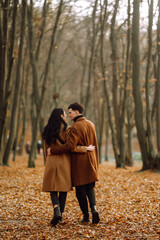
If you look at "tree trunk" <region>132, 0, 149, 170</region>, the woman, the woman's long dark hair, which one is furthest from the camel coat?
"tree trunk" <region>132, 0, 149, 170</region>

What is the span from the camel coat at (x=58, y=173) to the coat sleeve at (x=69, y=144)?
67mm

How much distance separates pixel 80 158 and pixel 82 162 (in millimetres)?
73

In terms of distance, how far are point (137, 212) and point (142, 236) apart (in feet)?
5.50

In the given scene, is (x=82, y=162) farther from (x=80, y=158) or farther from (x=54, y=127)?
(x=54, y=127)

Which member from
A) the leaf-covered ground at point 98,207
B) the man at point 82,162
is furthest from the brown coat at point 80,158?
the leaf-covered ground at point 98,207

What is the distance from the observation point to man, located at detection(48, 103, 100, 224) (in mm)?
5113

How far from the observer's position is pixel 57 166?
16.8 ft

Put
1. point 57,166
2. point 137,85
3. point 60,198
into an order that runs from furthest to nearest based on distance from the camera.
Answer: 1. point 137,85
2. point 60,198
3. point 57,166

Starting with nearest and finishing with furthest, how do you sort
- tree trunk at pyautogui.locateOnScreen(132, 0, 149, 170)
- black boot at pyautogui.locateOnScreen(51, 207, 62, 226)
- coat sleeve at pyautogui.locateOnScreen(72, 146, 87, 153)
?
black boot at pyautogui.locateOnScreen(51, 207, 62, 226) < coat sleeve at pyautogui.locateOnScreen(72, 146, 87, 153) < tree trunk at pyautogui.locateOnScreen(132, 0, 149, 170)

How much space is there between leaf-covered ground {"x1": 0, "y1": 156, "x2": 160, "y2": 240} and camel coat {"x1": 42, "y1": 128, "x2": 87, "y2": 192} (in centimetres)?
65

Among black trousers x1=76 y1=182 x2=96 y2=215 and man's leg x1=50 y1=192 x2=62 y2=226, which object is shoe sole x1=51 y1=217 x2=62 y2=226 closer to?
man's leg x1=50 y1=192 x2=62 y2=226

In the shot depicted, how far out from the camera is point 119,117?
16.0 m

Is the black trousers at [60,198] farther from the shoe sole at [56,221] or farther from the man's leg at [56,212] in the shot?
the shoe sole at [56,221]

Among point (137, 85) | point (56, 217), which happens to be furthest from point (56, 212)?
point (137, 85)
